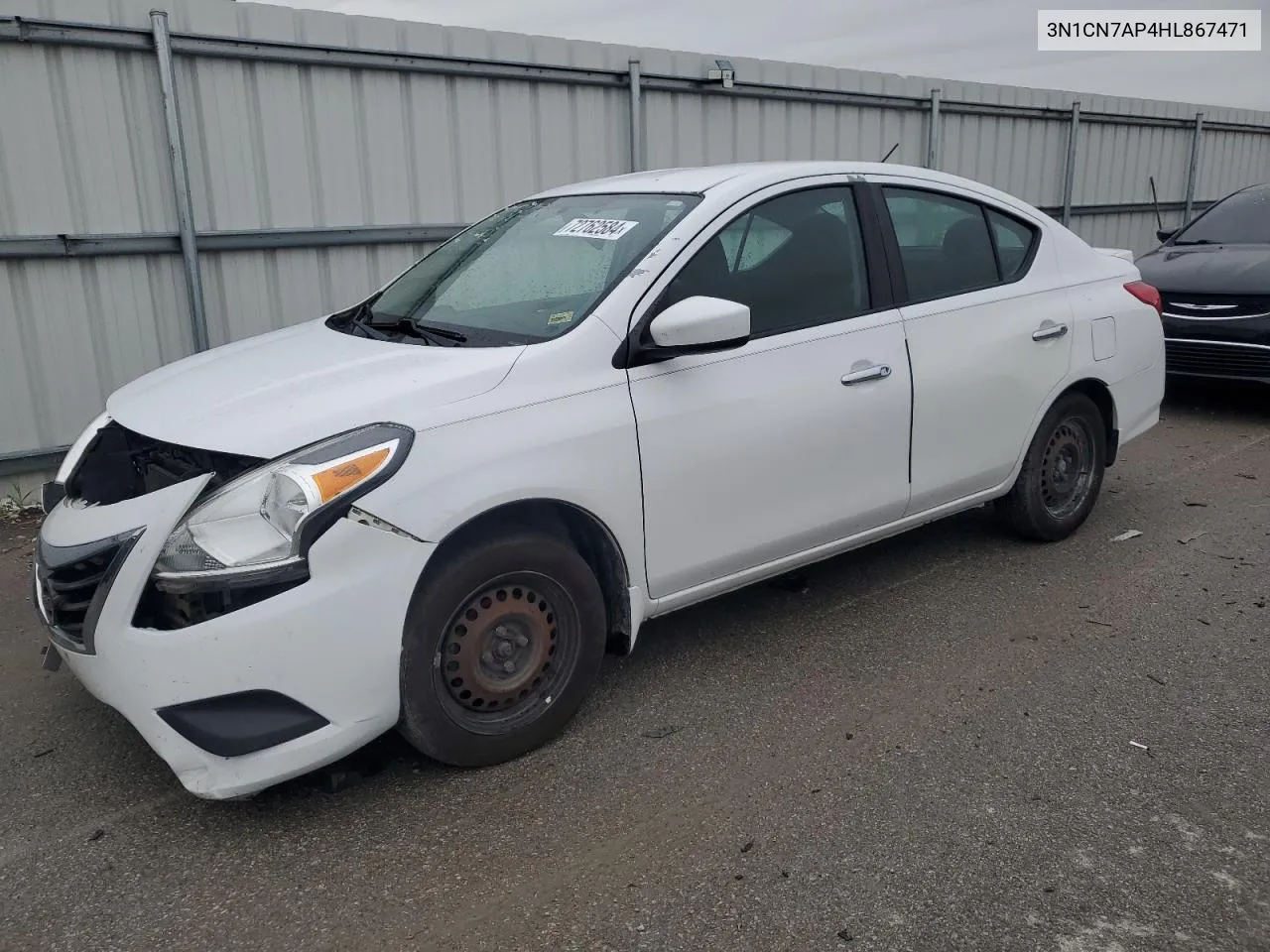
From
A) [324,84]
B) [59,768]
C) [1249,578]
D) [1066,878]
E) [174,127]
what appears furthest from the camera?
[324,84]

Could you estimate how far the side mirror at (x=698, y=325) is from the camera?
3.24m

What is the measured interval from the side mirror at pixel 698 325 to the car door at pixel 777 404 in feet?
0.37

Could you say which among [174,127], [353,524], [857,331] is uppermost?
[174,127]

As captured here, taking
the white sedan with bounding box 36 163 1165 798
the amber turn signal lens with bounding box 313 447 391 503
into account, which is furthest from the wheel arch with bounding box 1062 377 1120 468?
the amber turn signal lens with bounding box 313 447 391 503

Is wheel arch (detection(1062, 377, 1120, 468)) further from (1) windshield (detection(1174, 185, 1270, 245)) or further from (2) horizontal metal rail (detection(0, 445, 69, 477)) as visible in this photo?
(2) horizontal metal rail (detection(0, 445, 69, 477))

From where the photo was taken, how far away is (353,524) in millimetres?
2732

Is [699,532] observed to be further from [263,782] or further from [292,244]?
[292,244]

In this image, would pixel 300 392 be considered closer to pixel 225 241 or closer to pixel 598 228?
pixel 598 228

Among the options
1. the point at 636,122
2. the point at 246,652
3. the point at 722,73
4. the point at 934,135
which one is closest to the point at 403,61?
the point at 636,122

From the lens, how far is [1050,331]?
4637mm

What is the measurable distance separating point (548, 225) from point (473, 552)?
1.60m

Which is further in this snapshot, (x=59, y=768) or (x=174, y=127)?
(x=174, y=127)

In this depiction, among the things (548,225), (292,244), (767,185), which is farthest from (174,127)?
(767,185)

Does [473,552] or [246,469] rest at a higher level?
[246,469]
